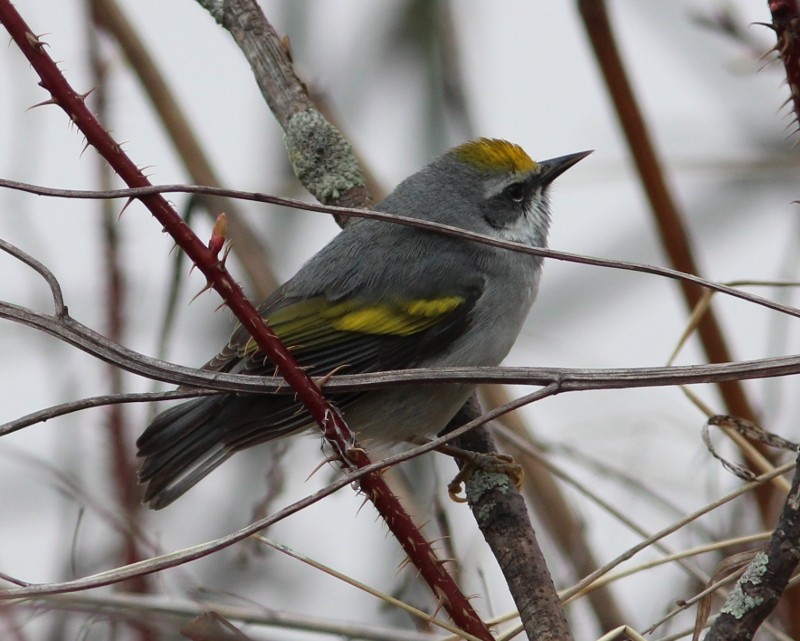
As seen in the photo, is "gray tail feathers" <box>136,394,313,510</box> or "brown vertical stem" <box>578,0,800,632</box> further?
"gray tail feathers" <box>136,394,313,510</box>

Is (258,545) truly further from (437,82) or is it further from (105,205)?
(437,82)

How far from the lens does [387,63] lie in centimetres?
397

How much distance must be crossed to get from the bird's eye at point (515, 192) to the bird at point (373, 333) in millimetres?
396

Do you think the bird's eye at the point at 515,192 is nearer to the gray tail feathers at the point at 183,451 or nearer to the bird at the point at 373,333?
the bird at the point at 373,333

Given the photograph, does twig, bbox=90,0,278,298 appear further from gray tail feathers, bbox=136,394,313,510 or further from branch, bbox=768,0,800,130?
branch, bbox=768,0,800,130

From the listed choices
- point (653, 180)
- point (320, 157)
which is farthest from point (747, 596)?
point (320, 157)

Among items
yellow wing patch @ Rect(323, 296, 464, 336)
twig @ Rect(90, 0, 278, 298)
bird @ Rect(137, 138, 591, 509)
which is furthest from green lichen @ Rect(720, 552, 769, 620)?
twig @ Rect(90, 0, 278, 298)

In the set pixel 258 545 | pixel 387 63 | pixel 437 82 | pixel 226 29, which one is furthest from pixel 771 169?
pixel 258 545

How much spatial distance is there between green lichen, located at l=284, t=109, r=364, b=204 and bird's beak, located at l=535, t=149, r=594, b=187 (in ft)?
2.78

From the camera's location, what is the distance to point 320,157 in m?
3.42

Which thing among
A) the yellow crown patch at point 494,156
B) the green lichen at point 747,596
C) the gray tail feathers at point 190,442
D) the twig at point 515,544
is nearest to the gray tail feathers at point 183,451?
the gray tail feathers at point 190,442

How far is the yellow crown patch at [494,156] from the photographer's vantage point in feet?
12.9

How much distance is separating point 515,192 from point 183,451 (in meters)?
1.68

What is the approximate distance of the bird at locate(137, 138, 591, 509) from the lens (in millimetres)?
3180
